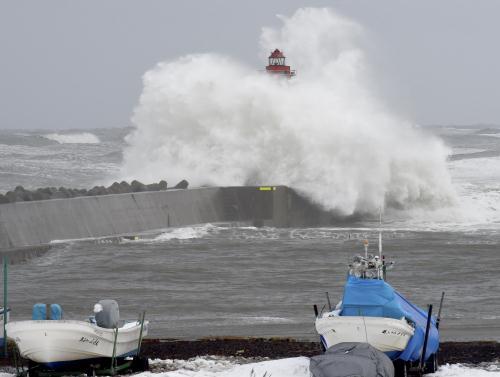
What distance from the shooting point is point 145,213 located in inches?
840

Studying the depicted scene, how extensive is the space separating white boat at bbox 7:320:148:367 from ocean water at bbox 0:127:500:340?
2.42 meters

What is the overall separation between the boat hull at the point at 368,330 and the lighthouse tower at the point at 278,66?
74.7ft

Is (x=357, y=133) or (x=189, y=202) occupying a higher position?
(x=357, y=133)

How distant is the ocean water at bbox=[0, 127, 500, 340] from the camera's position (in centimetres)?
1277

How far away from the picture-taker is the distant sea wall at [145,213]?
18.4m

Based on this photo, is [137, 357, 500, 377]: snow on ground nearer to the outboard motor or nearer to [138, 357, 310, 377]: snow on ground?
[138, 357, 310, 377]: snow on ground

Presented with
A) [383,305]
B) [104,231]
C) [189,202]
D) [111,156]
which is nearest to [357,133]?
[189,202]

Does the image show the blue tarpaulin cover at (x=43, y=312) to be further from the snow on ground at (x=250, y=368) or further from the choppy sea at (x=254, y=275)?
the choppy sea at (x=254, y=275)

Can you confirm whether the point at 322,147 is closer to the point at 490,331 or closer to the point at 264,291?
the point at 264,291

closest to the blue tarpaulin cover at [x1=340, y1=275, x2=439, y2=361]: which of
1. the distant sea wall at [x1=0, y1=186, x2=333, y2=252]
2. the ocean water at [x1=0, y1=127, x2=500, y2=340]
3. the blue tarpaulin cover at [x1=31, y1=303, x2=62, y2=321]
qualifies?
the ocean water at [x1=0, y1=127, x2=500, y2=340]

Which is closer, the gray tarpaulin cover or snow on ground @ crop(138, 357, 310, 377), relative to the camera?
the gray tarpaulin cover

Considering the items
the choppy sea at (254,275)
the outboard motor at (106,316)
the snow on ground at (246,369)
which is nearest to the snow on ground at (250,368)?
the snow on ground at (246,369)

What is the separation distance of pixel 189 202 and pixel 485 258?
6.98 meters

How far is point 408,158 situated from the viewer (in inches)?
1122
